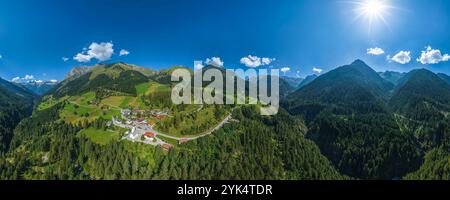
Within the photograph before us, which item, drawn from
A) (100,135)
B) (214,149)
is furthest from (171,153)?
(100,135)

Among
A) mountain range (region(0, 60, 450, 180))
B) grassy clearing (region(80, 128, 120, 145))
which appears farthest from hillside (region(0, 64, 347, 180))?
mountain range (region(0, 60, 450, 180))

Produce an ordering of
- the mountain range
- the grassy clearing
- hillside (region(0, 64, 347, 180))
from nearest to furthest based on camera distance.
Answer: hillside (region(0, 64, 347, 180)) → the mountain range → the grassy clearing

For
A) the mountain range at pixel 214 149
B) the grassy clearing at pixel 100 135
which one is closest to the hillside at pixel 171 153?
the grassy clearing at pixel 100 135

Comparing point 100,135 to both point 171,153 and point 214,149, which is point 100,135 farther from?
point 214,149

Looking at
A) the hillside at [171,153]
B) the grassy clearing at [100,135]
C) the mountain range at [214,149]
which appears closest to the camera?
the hillside at [171,153]

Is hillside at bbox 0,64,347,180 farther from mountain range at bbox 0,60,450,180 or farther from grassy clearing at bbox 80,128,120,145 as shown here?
mountain range at bbox 0,60,450,180

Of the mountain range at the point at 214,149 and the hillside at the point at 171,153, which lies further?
the mountain range at the point at 214,149

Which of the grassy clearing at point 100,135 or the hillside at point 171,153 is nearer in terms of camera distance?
the hillside at point 171,153

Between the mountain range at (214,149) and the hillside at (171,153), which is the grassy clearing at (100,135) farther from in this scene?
the mountain range at (214,149)

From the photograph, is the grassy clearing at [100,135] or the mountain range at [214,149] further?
the grassy clearing at [100,135]

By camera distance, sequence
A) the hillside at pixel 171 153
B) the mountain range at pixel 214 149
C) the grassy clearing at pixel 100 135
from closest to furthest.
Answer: the hillside at pixel 171 153 → the mountain range at pixel 214 149 → the grassy clearing at pixel 100 135
